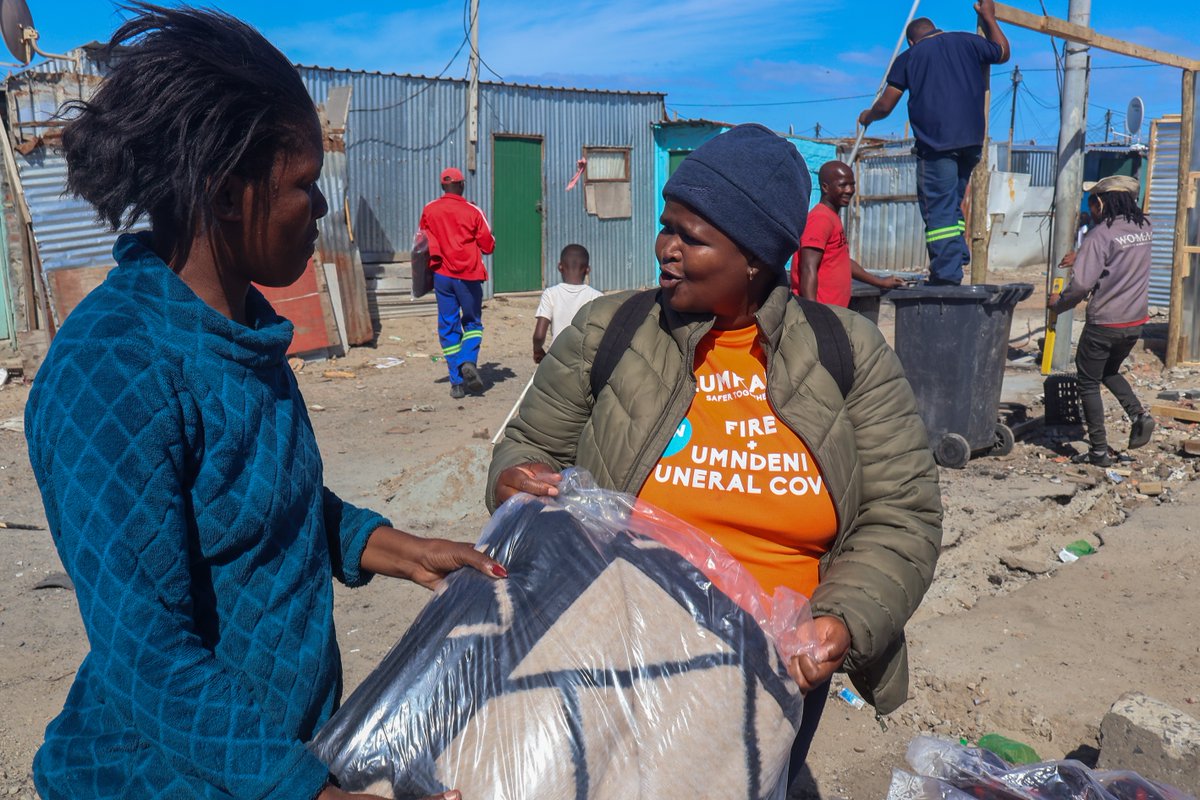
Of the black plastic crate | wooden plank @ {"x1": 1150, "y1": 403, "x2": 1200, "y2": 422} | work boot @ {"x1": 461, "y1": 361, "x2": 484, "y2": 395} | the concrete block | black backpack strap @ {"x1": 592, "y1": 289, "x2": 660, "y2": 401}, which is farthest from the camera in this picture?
work boot @ {"x1": 461, "y1": 361, "x2": 484, "y2": 395}

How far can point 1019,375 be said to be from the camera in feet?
34.4

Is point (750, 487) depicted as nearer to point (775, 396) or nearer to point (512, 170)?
point (775, 396)

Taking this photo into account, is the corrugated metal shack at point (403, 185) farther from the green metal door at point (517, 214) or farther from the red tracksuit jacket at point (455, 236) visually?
the red tracksuit jacket at point (455, 236)

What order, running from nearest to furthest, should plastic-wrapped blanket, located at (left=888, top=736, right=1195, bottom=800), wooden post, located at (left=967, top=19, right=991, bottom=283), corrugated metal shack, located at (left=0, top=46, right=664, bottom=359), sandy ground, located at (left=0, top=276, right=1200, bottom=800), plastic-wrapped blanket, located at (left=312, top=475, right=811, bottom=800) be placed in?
plastic-wrapped blanket, located at (left=312, top=475, right=811, bottom=800), plastic-wrapped blanket, located at (left=888, top=736, right=1195, bottom=800), sandy ground, located at (left=0, top=276, right=1200, bottom=800), wooden post, located at (left=967, top=19, right=991, bottom=283), corrugated metal shack, located at (left=0, top=46, right=664, bottom=359)

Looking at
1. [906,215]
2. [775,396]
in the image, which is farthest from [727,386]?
[906,215]

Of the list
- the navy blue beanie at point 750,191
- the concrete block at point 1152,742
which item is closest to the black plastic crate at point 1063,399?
the concrete block at point 1152,742

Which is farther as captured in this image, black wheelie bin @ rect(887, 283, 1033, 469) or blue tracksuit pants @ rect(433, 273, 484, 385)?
blue tracksuit pants @ rect(433, 273, 484, 385)

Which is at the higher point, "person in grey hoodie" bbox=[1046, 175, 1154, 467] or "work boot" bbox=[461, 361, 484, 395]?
"person in grey hoodie" bbox=[1046, 175, 1154, 467]

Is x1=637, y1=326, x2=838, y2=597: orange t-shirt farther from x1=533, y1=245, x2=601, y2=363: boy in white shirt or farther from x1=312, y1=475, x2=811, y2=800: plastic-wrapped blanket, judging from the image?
x1=533, y1=245, x2=601, y2=363: boy in white shirt

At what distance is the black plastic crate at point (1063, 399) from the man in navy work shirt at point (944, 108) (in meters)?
1.92

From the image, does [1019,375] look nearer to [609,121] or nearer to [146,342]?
[609,121]

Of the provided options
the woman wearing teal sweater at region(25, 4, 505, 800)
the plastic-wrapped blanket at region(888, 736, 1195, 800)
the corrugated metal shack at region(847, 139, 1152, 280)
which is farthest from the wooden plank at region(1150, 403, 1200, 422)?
the corrugated metal shack at region(847, 139, 1152, 280)

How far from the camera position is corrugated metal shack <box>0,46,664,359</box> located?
10078 millimetres

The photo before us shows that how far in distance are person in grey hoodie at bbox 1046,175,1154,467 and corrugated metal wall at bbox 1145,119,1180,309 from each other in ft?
18.7
